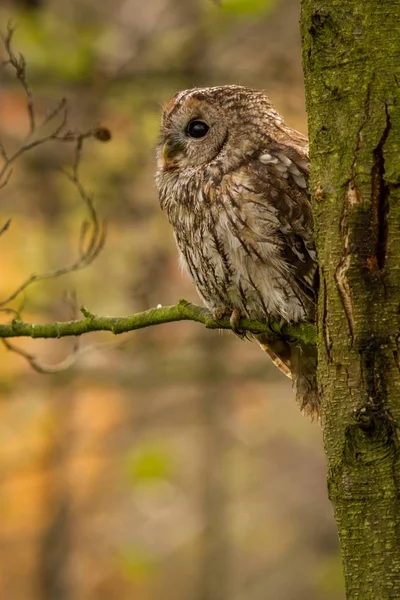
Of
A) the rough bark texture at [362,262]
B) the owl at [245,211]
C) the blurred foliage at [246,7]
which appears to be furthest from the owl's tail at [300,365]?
the blurred foliage at [246,7]

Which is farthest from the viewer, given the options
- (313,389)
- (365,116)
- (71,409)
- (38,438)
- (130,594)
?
(130,594)

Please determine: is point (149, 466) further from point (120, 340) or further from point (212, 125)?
point (212, 125)

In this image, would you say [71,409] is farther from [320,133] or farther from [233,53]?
[320,133]

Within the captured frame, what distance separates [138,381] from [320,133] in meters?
4.55

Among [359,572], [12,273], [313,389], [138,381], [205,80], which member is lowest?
[359,572]

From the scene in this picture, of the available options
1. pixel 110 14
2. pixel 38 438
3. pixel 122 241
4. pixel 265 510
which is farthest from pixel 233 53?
pixel 265 510

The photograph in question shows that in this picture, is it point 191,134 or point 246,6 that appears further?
point 246,6

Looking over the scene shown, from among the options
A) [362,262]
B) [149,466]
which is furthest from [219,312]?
[149,466]

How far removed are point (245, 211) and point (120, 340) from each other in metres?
1.79

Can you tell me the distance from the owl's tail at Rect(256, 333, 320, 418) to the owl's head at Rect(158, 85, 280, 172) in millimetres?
640

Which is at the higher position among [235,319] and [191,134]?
[191,134]

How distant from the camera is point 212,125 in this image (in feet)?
10.5

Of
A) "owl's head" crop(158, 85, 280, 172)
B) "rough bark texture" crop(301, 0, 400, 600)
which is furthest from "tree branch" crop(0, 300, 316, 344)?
"owl's head" crop(158, 85, 280, 172)

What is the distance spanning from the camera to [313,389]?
3203 millimetres
